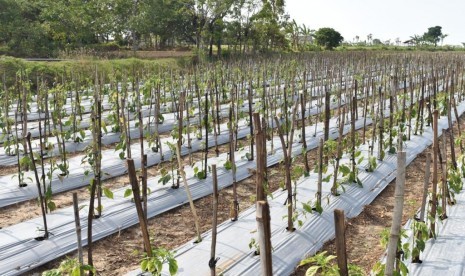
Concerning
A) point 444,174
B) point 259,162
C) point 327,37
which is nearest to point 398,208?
point 259,162

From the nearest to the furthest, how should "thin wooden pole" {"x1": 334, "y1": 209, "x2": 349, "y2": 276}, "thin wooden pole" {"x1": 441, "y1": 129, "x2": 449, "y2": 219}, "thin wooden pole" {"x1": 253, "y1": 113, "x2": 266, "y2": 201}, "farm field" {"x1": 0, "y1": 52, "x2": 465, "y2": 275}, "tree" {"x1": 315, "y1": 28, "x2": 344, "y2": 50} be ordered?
"thin wooden pole" {"x1": 334, "y1": 209, "x2": 349, "y2": 276}
"thin wooden pole" {"x1": 253, "y1": 113, "x2": 266, "y2": 201}
"farm field" {"x1": 0, "y1": 52, "x2": 465, "y2": 275}
"thin wooden pole" {"x1": 441, "y1": 129, "x2": 449, "y2": 219}
"tree" {"x1": 315, "y1": 28, "x2": 344, "y2": 50}

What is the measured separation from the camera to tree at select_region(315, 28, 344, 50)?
31.8 metres

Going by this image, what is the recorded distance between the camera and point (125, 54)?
18312 mm

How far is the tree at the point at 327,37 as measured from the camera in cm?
3180

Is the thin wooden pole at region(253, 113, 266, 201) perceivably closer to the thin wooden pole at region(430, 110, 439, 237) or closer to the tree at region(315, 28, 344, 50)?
the thin wooden pole at region(430, 110, 439, 237)

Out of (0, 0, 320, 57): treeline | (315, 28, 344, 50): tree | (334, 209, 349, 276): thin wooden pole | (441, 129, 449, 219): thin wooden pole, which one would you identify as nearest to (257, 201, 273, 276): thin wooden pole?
(334, 209, 349, 276): thin wooden pole

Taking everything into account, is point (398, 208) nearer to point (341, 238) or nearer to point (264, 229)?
point (341, 238)

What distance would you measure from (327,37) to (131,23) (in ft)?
57.2

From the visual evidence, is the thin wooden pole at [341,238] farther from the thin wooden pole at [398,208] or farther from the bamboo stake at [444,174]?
the bamboo stake at [444,174]

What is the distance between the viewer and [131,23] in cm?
1820

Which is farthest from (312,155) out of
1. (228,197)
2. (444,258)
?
(444,258)

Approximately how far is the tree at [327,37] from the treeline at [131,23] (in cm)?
1032

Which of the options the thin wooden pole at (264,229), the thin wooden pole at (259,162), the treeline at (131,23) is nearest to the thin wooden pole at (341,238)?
the thin wooden pole at (264,229)

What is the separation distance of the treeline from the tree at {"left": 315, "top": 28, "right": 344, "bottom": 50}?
406 inches
